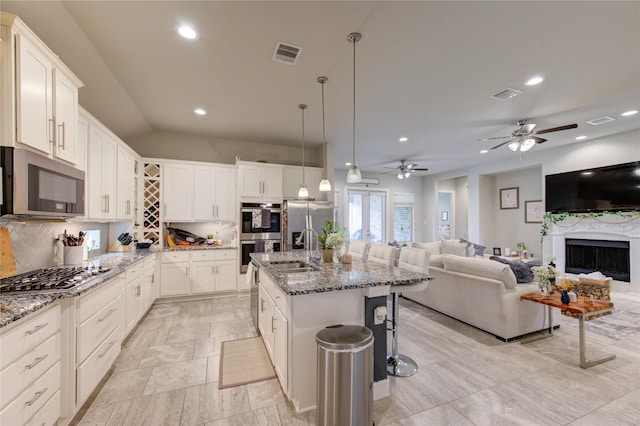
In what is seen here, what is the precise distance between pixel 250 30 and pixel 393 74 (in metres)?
1.55

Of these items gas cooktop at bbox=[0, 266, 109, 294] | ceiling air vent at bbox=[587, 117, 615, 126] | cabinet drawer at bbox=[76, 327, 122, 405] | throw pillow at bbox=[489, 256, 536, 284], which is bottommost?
cabinet drawer at bbox=[76, 327, 122, 405]

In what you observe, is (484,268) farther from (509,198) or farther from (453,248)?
(509,198)

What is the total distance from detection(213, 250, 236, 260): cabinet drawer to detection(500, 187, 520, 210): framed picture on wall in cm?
777

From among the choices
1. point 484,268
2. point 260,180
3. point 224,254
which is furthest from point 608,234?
point 224,254

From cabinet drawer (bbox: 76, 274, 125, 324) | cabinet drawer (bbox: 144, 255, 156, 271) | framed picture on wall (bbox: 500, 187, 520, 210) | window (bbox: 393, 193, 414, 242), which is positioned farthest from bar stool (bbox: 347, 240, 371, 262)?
framed picture on wall (bbox: 500, 187, 520, 210)

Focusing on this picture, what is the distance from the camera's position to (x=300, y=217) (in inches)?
195

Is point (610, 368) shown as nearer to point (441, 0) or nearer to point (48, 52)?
point (441, 0)

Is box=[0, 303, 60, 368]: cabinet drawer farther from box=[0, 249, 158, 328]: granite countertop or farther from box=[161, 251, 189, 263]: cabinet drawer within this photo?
Answer: box=[161, 251, 189, 263]: cabinet drawer

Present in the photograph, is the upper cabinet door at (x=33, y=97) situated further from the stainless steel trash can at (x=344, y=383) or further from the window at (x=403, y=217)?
the window at (x=403, y=217)

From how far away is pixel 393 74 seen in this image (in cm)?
293

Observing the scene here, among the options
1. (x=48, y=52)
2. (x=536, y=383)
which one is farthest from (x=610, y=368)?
(x=48, y=52)

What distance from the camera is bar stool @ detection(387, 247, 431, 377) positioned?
7.36 feet

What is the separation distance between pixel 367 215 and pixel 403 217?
1.58 metres

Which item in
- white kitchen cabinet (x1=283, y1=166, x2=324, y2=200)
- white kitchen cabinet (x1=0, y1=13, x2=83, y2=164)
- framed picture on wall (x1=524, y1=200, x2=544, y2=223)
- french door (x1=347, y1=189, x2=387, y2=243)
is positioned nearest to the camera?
white kitchen cabinet (x1=0, y1=13, x2=83, y2=164)
